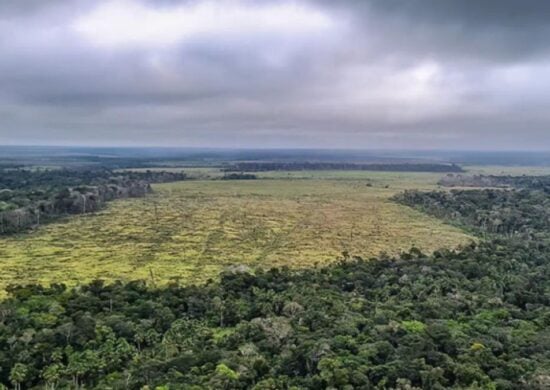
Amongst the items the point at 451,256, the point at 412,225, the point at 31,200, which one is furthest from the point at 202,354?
the point at 31,200

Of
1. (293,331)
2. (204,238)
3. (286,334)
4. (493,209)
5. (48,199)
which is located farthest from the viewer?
(48,199)

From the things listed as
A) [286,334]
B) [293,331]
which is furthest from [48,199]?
[286,334]

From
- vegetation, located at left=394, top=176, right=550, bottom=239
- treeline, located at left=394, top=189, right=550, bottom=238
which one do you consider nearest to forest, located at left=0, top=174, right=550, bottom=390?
treeline, located at left=394, top=189, right=550, bottom=238

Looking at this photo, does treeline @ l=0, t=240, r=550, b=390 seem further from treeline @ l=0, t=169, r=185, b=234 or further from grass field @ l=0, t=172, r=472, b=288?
treeline @ l=0, t=169, r=185, b=234

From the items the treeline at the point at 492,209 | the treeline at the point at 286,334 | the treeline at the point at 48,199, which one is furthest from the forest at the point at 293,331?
the treeline at the point at 48,199

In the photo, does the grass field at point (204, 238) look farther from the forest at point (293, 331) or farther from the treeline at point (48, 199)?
the forest at point (293, 331)

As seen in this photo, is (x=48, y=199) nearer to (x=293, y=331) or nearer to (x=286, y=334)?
(x=293, y=331)
